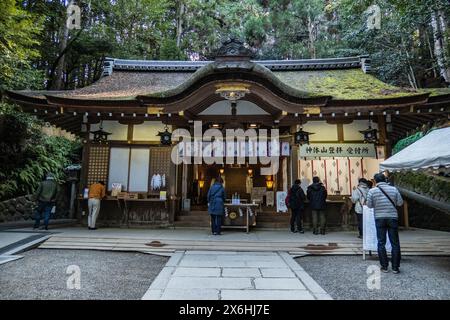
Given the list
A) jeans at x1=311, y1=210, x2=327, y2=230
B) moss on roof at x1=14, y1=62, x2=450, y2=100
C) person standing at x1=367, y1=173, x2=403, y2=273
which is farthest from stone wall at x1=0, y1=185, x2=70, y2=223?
person standing at x1=367, y1=173, x2=403, y2=273

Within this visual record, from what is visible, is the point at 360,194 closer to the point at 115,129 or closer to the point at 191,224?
Answer: the point at 191,224

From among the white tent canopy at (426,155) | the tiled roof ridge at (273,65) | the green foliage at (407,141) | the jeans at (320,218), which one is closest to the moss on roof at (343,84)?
the tiled roof ridge at (273,65)

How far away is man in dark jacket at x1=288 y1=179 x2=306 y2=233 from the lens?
9125mm

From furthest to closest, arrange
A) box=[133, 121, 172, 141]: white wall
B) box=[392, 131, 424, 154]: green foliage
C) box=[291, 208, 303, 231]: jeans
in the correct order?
box=[392, 131, 424, 154]: green foliage, box=[133, 121, 172, 141]: white wall, box=[291, 208, 303, 231]: jeans

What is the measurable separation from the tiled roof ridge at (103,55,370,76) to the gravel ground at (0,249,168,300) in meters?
9.49

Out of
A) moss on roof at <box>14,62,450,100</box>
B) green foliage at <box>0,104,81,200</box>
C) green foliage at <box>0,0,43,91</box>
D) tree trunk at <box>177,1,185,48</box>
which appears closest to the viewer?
green foliage at <box>0,0,43,91</box>

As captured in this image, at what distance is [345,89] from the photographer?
10.6 metres

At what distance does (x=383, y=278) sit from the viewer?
500cm

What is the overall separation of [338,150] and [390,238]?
535 centimetres

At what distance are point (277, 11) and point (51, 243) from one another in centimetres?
2378

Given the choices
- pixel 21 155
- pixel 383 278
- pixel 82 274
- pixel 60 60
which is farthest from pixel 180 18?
pixel 383 278

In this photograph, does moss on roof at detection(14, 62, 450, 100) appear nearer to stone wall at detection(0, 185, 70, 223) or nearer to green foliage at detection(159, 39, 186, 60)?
stone wall at detection(0, 185, 70, 223)

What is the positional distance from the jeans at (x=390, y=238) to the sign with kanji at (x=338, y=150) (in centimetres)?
511
